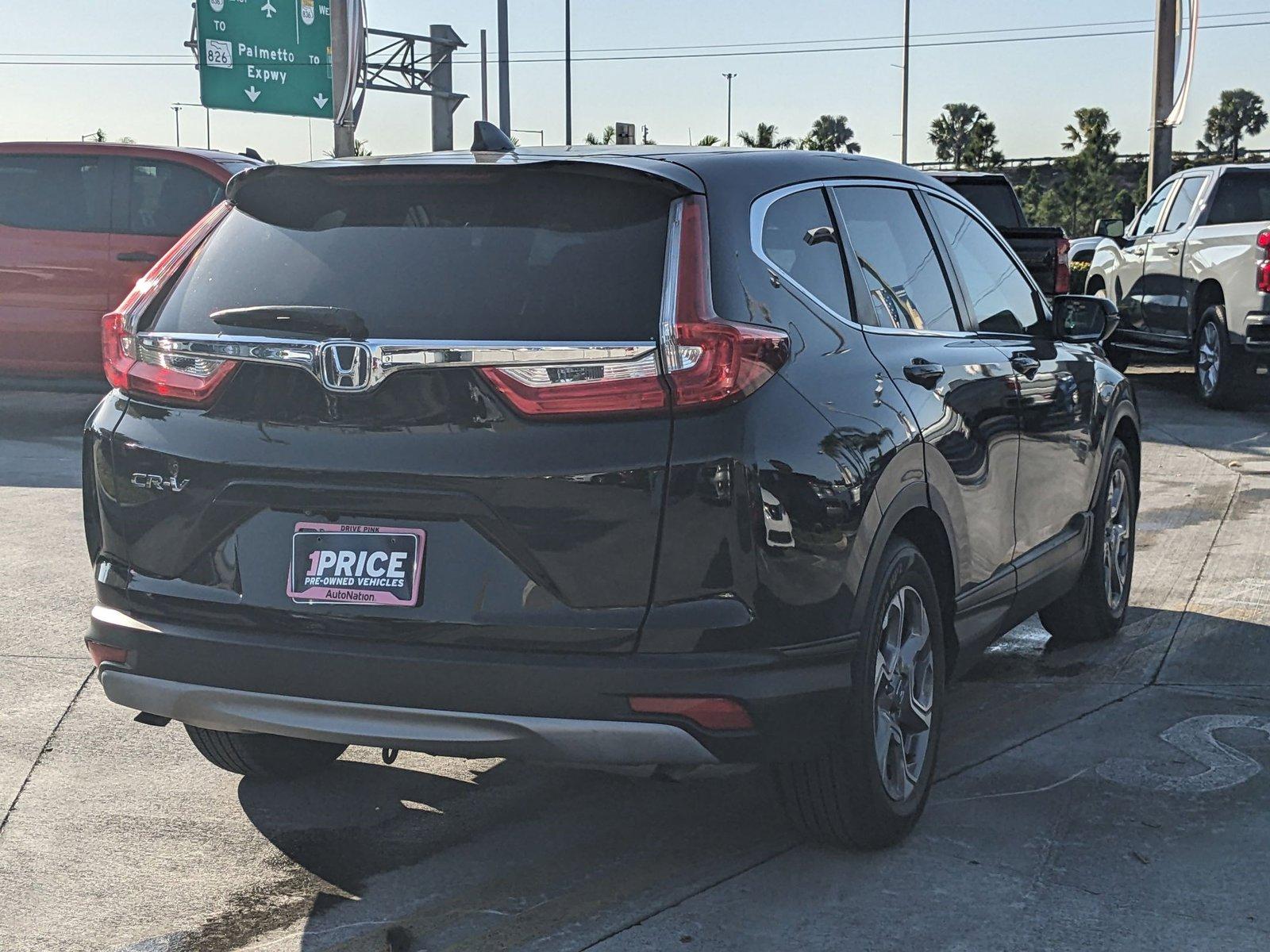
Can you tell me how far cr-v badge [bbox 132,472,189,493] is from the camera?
11.9ft

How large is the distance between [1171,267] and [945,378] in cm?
1121

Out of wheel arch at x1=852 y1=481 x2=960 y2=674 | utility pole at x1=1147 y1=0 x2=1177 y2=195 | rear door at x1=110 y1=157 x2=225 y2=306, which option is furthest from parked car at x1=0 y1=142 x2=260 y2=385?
utility pole at x1=1147 y1=0 x2=1177 y2=195

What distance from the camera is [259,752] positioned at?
4.47 meters

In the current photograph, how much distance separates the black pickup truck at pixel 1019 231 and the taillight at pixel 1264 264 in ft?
6.54

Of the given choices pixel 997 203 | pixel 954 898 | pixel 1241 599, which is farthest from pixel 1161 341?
pixel 954 898

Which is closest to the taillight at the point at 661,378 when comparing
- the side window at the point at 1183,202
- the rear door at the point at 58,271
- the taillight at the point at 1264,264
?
the rear door at the point at 58,271

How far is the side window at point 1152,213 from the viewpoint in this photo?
15586mm

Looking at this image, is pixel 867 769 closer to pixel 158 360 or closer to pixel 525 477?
pixel 525 477

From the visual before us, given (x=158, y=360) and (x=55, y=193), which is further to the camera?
(x=55, y=193)

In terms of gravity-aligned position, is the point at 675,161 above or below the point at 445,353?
above

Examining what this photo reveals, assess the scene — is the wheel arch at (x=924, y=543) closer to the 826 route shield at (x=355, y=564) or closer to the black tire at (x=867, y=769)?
the black tire at (x=867, y=769)

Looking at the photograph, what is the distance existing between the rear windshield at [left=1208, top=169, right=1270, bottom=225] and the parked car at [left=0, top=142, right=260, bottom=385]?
835 cm

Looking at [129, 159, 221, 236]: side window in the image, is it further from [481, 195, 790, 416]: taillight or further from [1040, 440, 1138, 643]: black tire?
[481, 195, 790, 416]: taillight

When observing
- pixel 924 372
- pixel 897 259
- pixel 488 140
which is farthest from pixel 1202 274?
pixel 488 140
